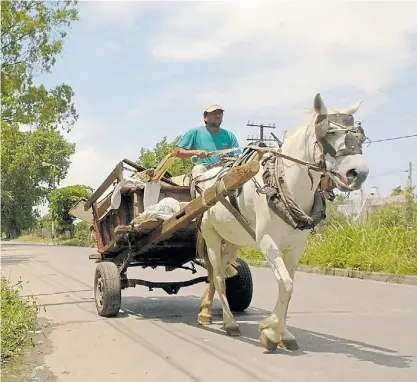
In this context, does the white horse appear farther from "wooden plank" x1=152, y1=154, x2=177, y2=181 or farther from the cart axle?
the cart axle

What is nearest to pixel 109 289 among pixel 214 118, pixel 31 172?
pixel 214 118

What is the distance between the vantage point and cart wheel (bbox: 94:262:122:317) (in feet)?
25.5

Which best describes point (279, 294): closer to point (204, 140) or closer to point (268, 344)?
point (268, 344)

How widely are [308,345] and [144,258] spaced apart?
314 centimetres

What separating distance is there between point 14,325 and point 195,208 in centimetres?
221

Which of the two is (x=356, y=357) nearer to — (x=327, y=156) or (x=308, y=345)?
(x=308, y=345)

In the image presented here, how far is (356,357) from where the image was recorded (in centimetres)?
558

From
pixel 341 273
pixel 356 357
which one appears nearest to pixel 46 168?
pixel 341 273

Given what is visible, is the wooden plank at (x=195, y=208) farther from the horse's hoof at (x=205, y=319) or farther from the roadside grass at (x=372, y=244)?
the roadside grass at (x=372, y=244)

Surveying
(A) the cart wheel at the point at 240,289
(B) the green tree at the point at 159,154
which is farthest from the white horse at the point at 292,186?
(B) the green tree at the point at 159,154

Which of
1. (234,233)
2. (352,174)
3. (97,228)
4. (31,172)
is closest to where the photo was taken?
(352,174)

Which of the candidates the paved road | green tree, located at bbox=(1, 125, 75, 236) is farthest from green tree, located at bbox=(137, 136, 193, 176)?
Answer: the paved road

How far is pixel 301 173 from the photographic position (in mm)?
5695

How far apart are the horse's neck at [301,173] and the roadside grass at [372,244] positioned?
7.45 metres
